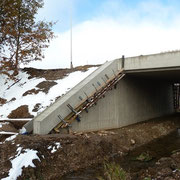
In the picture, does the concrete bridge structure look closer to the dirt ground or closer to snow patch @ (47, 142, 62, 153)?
the dirt ground

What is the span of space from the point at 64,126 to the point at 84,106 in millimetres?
1882

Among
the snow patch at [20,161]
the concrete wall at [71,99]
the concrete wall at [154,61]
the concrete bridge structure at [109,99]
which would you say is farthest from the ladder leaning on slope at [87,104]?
the snow patch at [20,161]

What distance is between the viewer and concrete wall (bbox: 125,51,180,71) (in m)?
13.0

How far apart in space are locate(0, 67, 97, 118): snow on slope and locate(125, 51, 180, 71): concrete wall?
320 centimetres

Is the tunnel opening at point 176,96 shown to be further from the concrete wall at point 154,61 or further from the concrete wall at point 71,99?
the concrete wall at point 71,99

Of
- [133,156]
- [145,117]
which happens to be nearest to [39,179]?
[133,156]

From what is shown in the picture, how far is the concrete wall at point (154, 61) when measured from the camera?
42.7ft

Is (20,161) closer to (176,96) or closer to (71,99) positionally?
(71,99)

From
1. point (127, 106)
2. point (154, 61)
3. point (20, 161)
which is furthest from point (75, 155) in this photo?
point (154, 61)

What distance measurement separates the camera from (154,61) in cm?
1371

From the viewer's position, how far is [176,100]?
87.2ft

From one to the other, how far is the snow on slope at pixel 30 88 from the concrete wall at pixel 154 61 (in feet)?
10.5

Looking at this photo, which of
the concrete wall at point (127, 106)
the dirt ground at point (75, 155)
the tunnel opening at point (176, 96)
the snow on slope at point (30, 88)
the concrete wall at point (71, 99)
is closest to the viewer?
the dirt ground at point (75, 155)

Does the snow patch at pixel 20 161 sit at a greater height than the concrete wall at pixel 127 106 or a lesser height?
lesser
